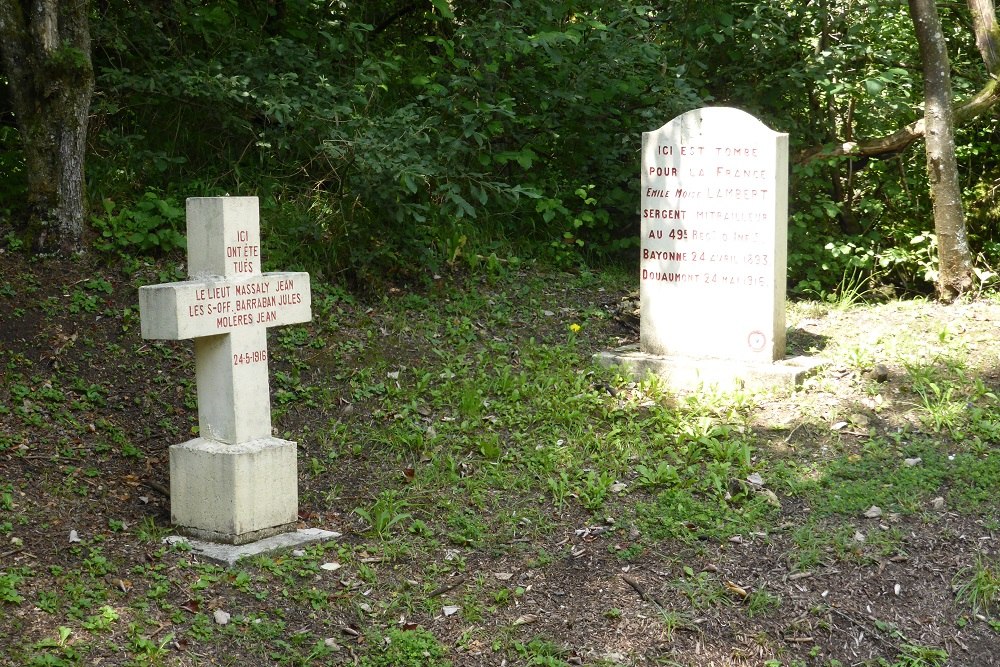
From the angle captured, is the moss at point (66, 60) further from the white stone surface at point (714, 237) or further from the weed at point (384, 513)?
the white stone surface at point (714, 237)

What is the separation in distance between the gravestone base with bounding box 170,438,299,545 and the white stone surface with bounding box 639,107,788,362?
2912 millimetres

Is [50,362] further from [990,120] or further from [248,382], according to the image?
[990,120]

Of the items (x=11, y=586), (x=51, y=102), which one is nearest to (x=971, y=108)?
(x=51, y=102)

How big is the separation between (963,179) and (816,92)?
156cm

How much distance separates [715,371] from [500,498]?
192cm

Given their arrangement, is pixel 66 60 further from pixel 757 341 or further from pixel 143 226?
pixel 757 341

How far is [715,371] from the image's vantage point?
6.43m

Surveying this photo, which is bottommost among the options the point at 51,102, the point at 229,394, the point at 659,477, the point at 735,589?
the point at 735,589

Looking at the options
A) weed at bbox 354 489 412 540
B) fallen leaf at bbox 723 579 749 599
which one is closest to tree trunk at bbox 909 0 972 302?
fallen leaf at bbox 723 579 749 599

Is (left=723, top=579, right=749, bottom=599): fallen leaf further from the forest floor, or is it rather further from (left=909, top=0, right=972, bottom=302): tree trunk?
(left=909, top=0, right=972, bottom=302): tree trunk

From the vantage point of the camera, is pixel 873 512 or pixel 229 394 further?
pixel 873 512

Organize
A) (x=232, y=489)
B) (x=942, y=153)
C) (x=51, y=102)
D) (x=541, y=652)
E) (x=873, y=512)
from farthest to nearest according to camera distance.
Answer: (x=942, y=153) < (x=51, y=102) < (x=873, y=512) < (x=232, y=489) < (x=541, y=652)

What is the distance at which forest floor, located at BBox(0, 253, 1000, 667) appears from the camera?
4.02 metres

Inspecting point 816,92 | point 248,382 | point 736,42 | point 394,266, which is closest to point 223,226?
point 248,382
